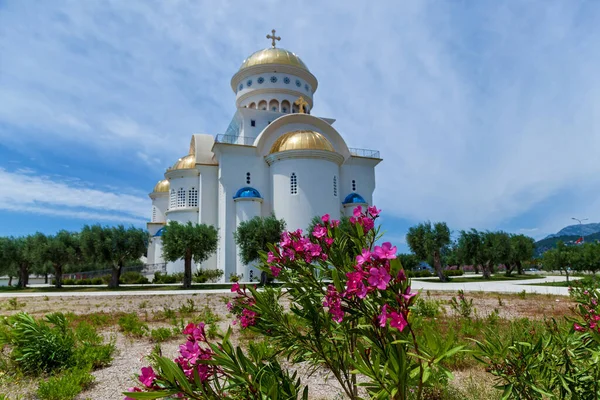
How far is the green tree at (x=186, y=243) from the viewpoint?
22969mm

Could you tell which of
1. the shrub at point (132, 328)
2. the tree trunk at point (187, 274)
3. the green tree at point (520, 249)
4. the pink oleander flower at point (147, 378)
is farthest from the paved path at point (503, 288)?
the green tree at point (520, 249)

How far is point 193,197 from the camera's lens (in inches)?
1252

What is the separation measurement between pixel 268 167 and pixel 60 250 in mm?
15837

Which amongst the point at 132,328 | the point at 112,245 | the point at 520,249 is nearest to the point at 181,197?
the point at 112,245

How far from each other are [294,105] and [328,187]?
10575mm

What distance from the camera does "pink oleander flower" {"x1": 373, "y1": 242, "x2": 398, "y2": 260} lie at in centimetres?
161

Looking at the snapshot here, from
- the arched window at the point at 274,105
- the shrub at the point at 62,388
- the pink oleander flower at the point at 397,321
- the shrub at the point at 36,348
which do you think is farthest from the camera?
the arched window at the point at 274,105

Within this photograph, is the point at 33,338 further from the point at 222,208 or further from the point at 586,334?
the point at 222,208

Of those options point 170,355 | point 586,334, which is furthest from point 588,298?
point 170,355

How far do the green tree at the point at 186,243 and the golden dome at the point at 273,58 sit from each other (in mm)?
16581

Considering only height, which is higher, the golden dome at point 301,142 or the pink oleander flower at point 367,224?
the golden dome at point 301,142

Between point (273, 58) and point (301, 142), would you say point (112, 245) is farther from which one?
point (273, 58)

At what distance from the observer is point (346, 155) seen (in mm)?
30750

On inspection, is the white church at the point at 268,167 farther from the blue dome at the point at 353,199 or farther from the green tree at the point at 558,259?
the green tree at the point at 558,259
